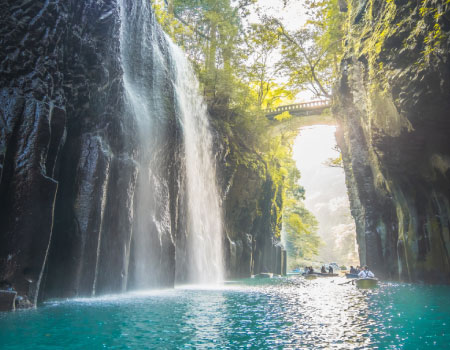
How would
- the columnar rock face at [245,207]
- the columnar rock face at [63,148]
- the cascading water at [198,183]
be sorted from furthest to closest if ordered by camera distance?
1. the columnar rock face at [245,207]
2. the cascading water at [198,183]
3. the columnar rock face at [63,148]

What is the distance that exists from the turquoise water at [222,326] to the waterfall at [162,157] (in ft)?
15.3

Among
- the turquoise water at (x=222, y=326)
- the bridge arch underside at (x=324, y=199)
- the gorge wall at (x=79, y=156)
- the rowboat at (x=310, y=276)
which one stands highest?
the bridge arch underside at (x=324, y=199)

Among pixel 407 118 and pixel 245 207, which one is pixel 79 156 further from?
pixel 245 207

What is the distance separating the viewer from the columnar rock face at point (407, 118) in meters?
12.2

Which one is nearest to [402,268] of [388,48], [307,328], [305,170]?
[388,48]

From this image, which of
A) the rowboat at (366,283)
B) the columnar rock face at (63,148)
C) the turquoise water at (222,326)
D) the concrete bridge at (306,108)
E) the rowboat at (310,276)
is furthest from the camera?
the concrete bridge at (306,108)

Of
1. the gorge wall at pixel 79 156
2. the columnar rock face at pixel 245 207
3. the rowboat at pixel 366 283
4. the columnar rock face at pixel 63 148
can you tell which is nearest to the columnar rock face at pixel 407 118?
the rowboat at pixel 366 283

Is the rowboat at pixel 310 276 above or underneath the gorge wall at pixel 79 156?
underneath

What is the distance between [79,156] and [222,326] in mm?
6904

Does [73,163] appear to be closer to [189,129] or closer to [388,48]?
[189,129]

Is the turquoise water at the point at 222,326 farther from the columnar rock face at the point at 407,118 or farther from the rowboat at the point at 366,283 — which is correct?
the columnar rock face at the point at 407,118

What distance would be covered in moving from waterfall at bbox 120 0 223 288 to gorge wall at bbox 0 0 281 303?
0.21 feet

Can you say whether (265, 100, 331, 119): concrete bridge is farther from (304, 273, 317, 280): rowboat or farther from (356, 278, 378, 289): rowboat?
(356, 278, 378, 289): rowboat

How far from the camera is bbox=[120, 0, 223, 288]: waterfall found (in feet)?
45.1
